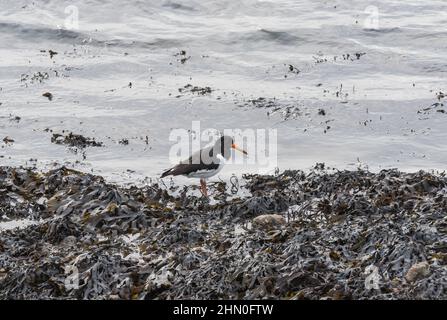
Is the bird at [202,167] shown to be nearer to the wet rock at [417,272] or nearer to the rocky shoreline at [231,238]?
the rocky shoreline at [231,238]

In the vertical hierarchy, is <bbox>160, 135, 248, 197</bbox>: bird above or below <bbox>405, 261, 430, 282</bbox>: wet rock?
above

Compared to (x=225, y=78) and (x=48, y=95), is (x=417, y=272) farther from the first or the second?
(x=48, y=95)

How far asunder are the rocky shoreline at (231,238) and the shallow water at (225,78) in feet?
5.76

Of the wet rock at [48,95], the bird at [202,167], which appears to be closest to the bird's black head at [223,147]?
the bird at [202,167]

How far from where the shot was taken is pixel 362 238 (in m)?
8.48

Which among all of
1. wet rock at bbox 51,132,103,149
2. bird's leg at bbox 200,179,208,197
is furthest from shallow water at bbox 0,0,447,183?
bird's leg at bbox 200,179,208,197

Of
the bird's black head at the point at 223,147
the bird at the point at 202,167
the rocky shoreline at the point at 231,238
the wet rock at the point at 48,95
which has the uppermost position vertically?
the wet rock at the point at 48,95

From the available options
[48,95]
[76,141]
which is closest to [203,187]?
[76,141]

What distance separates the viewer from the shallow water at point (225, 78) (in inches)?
549

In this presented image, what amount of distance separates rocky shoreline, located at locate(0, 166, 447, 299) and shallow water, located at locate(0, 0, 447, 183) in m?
1.76

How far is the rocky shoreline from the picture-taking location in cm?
742

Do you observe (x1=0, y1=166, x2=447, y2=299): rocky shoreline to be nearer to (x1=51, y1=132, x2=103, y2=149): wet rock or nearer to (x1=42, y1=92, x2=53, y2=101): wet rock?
(x1=51, y1=132, x2=103, y2=149): wet rock

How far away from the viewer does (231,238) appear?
29.0 feet
